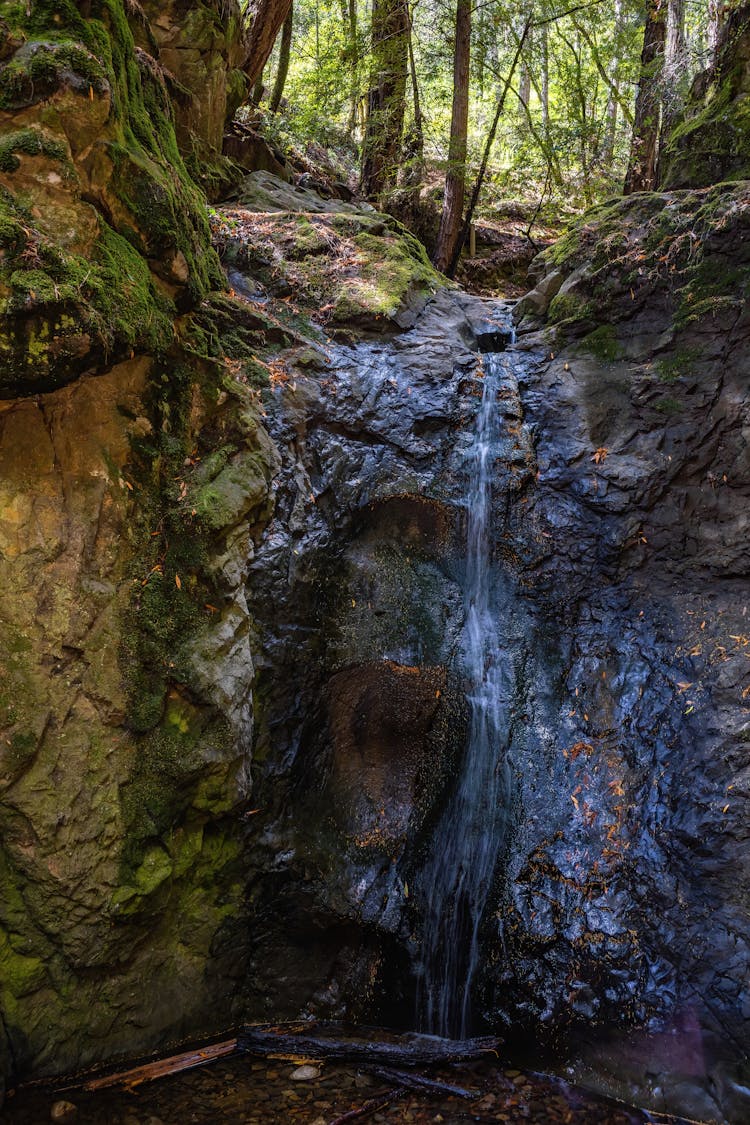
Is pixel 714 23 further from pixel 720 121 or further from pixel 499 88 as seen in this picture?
pixel 499 88

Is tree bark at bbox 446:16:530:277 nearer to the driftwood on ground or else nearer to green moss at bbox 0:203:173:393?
green moss at bbox 0:203:173:393

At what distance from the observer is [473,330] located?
300 inches

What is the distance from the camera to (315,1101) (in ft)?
11.6

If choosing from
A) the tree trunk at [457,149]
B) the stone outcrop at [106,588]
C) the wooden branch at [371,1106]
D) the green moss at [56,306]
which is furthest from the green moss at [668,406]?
the tree trunk at [457,149]

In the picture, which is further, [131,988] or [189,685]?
[189,685]

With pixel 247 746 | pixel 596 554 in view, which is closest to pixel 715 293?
pixel 596 554

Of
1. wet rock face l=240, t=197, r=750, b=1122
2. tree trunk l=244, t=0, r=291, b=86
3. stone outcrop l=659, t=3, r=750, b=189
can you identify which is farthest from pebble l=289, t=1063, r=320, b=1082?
tree trunk l=244, t=0, r=291, b=86

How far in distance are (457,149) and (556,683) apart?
8.38m

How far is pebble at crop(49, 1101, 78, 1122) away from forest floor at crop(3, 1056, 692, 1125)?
0.01 m

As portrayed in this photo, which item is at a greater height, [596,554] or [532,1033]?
[596,554]

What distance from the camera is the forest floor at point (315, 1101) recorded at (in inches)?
131

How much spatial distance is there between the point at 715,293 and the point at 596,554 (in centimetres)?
261

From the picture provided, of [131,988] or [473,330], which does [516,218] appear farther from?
[131,988]

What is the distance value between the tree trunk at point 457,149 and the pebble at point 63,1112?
1072cm
